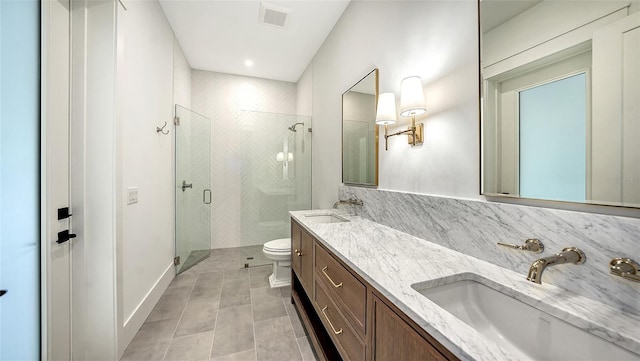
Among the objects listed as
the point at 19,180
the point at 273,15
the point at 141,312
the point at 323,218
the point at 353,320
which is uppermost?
the point at 273,15

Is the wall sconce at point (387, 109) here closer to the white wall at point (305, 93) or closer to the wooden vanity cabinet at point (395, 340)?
A: the wooden vanity cabinet at point (395, 340)

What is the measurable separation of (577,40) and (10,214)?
87.8 inches

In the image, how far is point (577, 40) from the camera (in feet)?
2.36

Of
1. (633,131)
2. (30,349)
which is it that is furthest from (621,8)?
(30,349)

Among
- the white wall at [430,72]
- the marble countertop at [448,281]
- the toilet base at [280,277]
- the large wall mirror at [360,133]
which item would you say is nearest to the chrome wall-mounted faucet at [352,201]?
the large wall mirror at [360,133]

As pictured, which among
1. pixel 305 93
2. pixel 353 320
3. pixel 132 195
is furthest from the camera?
pixel 305 93

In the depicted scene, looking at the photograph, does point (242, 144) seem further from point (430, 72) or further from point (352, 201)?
point (430, 72)

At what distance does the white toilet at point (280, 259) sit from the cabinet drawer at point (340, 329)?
39.9 inches

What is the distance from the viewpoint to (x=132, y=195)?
164cm

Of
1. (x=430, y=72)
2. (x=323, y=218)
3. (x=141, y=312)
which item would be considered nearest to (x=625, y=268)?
(x=430, y=72)

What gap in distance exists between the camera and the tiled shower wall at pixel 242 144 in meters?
3.13

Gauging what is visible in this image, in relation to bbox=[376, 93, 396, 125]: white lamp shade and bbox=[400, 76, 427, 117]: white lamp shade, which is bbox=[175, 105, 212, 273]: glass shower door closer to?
bbox=[376, 93, 396, 125]: white lamp shade

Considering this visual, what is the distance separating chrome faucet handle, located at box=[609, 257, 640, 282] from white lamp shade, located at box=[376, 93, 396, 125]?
1.12m

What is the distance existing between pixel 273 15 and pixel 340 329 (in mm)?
2737
